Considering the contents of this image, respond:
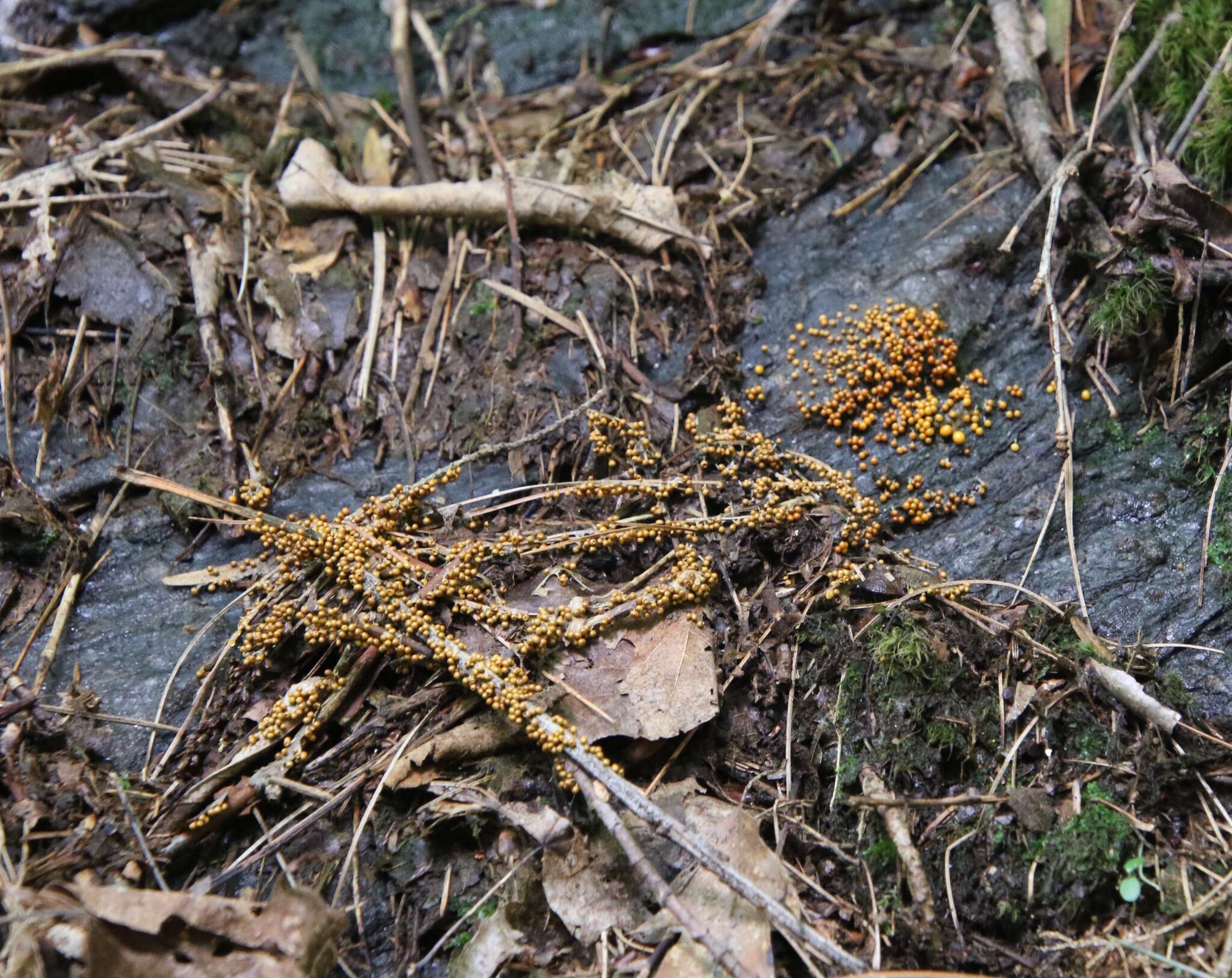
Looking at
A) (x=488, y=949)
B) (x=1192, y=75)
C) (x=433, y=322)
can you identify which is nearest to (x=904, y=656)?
(x=488, y=949)

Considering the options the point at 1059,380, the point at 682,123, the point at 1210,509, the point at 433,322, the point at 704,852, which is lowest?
the point at 704,852

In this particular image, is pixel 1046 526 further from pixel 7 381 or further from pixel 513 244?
pixel 7 381

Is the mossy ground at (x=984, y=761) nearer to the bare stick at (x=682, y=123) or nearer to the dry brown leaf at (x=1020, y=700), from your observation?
the dry brown leaf at (x=1020, y=700)

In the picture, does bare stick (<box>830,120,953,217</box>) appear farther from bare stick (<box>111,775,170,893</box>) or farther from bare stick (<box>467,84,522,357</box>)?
bare stick (<box>111,775,170,893</box>)

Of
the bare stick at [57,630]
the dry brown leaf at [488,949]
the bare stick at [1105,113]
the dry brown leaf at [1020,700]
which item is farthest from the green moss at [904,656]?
the bare stick at [57,630]

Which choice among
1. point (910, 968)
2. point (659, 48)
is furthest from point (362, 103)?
point (910, 968)

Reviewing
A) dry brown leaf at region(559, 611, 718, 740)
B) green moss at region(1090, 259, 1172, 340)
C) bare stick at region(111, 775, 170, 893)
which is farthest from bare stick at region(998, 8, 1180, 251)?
bare stick at region(111, 775, 170, 893)
